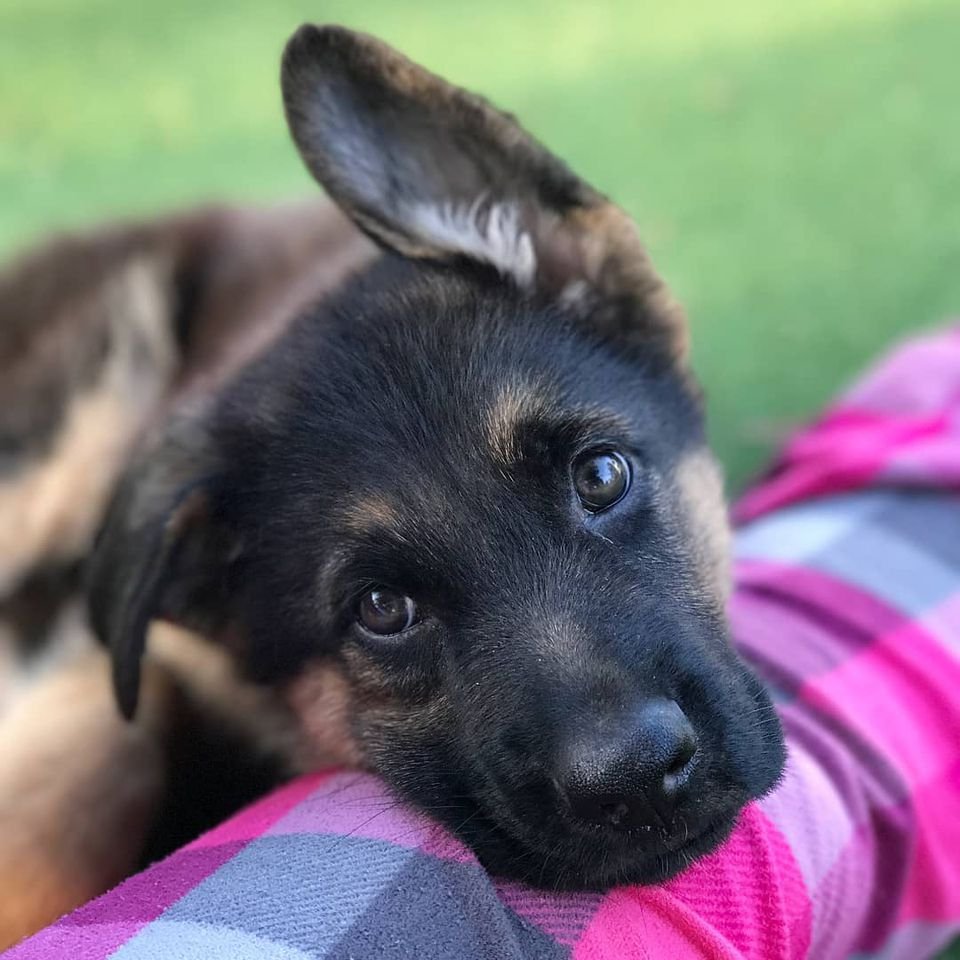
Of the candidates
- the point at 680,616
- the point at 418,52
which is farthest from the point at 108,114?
the point at 680,616

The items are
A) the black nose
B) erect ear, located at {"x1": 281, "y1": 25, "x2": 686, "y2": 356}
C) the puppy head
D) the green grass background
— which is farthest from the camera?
the green grass background

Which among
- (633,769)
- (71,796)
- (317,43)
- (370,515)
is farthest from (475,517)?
(71,796)

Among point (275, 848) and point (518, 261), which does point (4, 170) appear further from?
point (275, 848)

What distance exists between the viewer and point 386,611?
184 cm

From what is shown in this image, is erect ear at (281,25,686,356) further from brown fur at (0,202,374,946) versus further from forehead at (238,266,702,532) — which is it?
brown fur at (0,202,374,946)

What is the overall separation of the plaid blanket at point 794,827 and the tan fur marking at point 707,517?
31 centimetres

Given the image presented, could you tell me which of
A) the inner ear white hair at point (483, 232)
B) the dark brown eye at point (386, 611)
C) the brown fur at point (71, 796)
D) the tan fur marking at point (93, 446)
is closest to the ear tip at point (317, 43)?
the inner ear white hair at point (483, 232)

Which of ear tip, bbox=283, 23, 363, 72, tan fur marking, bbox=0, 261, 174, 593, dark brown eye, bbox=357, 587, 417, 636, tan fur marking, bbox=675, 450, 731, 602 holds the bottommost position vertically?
tan fur marking, bbox=0, 261, 174, 593

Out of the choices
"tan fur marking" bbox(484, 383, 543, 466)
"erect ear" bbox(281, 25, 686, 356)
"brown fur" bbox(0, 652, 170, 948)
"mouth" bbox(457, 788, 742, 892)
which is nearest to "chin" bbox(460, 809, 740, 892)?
"mouth" bbox(457, 788, 742, 892)

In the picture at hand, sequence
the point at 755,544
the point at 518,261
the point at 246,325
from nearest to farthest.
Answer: the point at 518,261
the point at 755,544
the point at 246,325

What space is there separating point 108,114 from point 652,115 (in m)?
3.05

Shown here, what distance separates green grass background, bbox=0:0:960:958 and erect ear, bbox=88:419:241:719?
2012 millimetres

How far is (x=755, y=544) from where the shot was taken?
2.79 meters

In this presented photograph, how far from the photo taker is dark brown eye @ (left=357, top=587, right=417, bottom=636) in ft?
5.97
